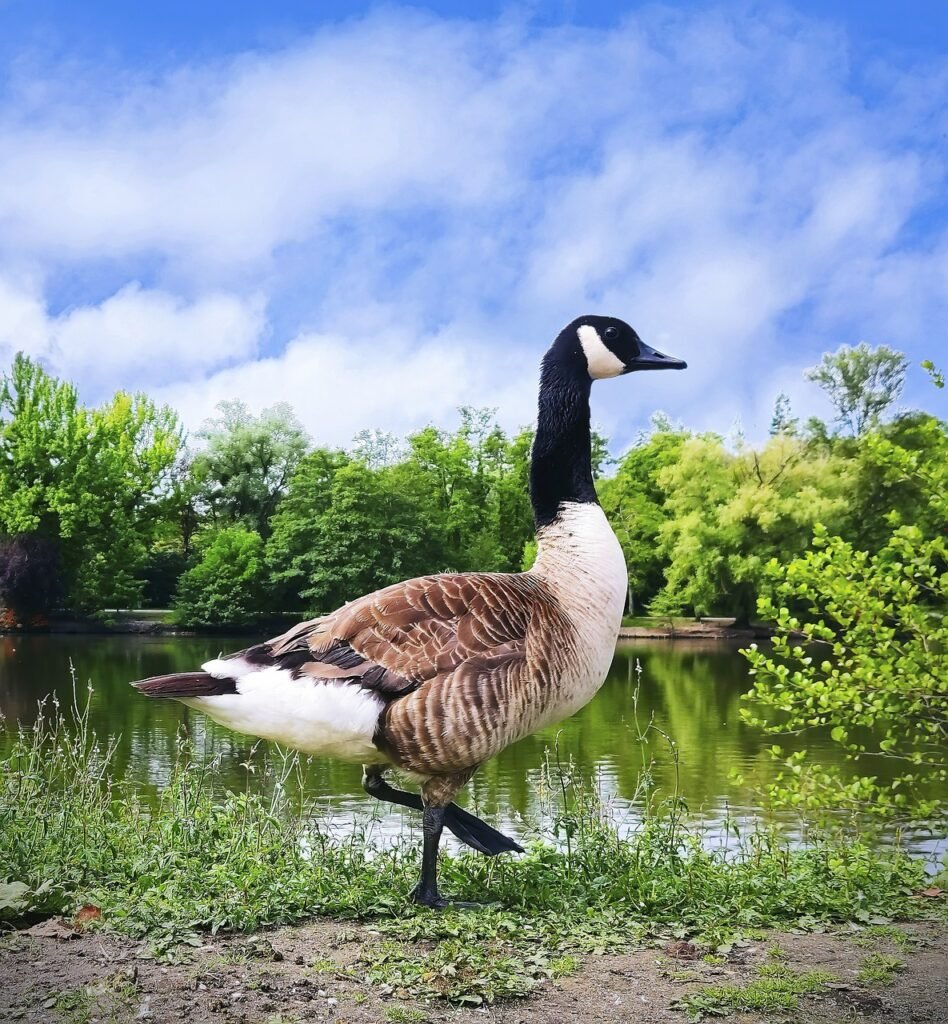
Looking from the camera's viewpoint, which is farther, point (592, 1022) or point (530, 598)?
point (530, 598)

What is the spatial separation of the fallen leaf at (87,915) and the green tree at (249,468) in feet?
222

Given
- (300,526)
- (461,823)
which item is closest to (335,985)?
(461,823)

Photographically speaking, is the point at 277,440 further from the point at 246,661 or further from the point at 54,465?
the point at 246,661

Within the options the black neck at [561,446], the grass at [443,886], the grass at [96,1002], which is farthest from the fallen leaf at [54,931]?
the black neck at [561,446]

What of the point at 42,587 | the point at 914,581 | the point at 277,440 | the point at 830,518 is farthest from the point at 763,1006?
the point at 277,440

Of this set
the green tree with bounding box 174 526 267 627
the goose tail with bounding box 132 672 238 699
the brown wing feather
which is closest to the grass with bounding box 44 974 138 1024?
the goose tail with bounding box 132 672 238 699

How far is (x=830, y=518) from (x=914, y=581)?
43.4m

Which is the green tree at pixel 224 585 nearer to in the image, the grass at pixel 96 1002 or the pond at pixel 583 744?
the pond at pixel 583 744

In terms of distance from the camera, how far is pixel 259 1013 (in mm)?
4406

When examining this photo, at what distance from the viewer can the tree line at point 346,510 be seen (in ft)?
185

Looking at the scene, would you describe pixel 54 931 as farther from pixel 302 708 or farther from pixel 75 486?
pixel 75 486

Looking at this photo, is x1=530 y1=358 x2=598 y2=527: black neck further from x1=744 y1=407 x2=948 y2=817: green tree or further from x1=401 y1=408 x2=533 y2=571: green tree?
x1=401 y1=408 x2=533 y2=571: green tree

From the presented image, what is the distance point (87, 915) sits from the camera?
5602 millimetres

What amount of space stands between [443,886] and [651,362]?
11.8 feet
